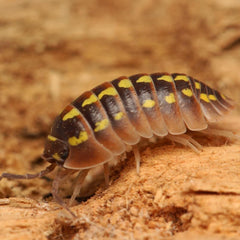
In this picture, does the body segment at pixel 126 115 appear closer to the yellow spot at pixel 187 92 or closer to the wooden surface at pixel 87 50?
the yellow spot at pixel 187 92

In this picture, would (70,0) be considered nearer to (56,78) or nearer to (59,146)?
(56,78)

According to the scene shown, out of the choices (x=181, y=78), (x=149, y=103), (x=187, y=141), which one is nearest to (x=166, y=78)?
(x=181, y=78)

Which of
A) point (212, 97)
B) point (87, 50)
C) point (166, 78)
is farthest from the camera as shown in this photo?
point (87, 50)

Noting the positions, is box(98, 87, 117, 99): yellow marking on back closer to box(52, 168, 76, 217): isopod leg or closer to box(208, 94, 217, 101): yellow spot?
box(52, 168, 76, 217): isopod leg

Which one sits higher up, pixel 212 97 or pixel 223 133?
pixel 212 97

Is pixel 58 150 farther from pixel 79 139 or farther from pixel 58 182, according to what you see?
pixel 58 182
